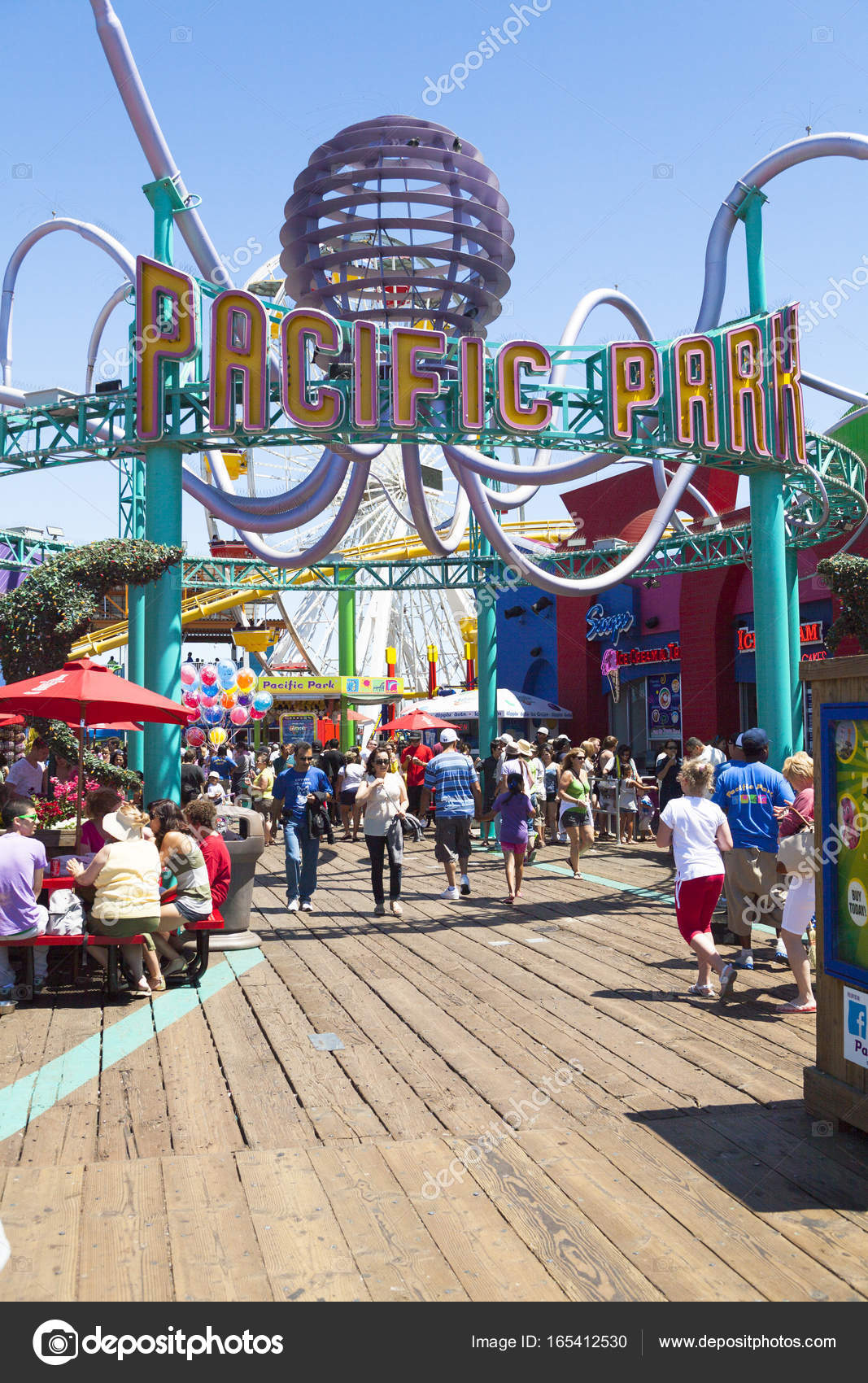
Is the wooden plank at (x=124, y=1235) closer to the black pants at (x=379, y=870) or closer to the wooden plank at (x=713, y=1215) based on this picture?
the wooden plank at (x=713, y=1215)

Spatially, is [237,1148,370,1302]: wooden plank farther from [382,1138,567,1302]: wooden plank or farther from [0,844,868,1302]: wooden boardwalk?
[382,1138,567,1302]: wooden plank

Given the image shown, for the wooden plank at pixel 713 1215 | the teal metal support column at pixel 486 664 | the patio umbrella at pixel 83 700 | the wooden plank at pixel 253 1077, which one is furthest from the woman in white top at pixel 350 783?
the wooden plank at pixel 713 1215

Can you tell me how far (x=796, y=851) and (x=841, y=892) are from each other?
1929 mm

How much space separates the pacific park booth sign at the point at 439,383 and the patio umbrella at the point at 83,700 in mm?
2931

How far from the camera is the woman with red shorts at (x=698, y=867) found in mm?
7352

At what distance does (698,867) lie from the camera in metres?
7.35

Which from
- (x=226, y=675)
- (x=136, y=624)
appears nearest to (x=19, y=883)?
(x=136, y=624)

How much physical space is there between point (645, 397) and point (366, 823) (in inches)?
209

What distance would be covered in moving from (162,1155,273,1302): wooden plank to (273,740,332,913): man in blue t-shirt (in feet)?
21.0

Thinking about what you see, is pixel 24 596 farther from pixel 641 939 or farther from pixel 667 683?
pixel 667 683

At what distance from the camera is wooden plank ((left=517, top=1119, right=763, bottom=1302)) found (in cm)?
356

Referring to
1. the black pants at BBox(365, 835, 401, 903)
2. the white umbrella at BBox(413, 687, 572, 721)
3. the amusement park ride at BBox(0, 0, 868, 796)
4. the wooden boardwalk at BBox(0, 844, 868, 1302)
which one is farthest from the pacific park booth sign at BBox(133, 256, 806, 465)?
the white umbrella at BBox(413, 687, 572, 721)

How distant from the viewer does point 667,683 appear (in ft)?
90.1

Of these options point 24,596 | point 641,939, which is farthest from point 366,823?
point 24,596
